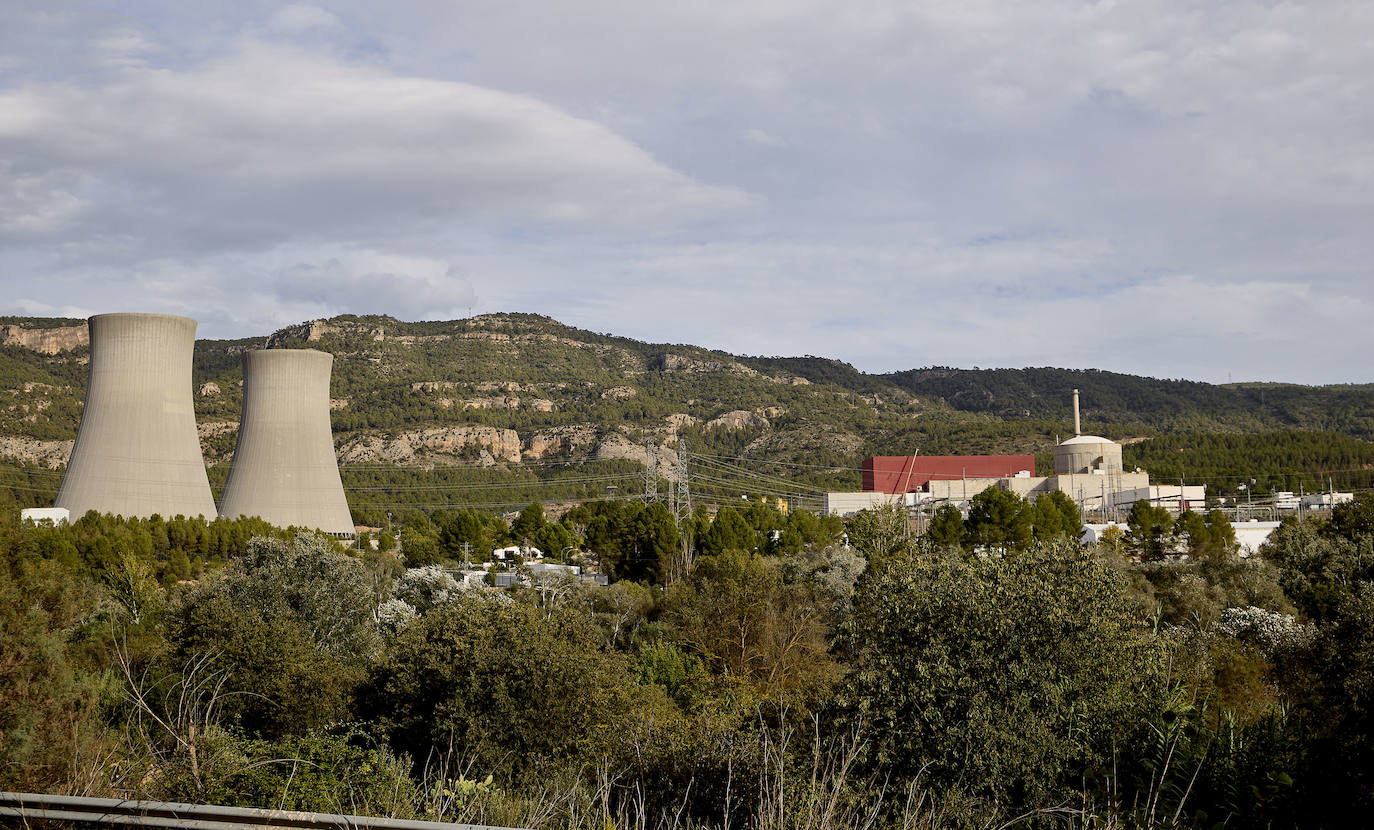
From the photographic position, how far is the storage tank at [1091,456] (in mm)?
63688

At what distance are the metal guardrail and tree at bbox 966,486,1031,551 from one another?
121 feet

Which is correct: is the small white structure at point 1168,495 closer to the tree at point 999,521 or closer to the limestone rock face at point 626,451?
the tree at point 999,521

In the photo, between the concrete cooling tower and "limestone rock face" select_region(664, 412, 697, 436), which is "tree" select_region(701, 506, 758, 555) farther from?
"limestone rock face" select_region(664, 412, 697, 436)

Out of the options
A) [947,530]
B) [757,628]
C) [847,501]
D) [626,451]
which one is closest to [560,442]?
[626,451]

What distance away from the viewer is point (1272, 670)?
1661 centimetres

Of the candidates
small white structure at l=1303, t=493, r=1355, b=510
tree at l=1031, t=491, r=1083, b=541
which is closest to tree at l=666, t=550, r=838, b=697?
tree at l=1031, t=491, r=1083, b=541

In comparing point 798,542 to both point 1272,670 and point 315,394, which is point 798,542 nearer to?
point 315,394

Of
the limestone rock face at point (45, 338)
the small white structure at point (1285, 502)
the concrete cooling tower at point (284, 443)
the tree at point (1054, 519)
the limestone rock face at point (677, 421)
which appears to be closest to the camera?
the concrete cooling tower at point (284, 443)

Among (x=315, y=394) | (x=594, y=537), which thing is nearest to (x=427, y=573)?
(x=315, y=394)

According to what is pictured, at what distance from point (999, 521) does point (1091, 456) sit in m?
28.2

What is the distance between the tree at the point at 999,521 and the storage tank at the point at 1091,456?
1035 inches

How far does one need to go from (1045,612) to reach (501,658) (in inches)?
233

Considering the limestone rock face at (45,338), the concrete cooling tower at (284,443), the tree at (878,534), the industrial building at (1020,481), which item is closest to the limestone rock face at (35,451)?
the limestone rock face at (45,338)

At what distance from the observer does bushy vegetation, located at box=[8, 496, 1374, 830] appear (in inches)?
237
